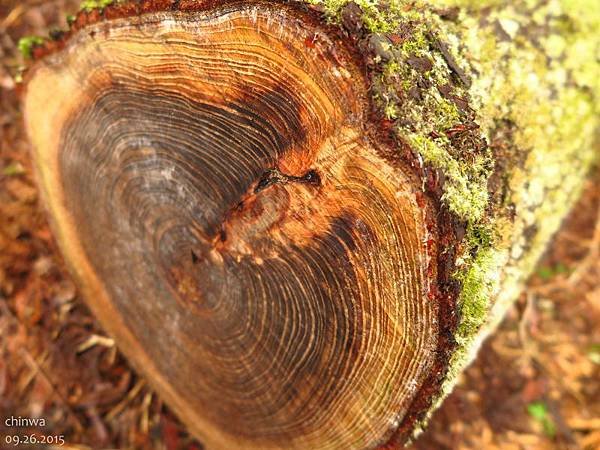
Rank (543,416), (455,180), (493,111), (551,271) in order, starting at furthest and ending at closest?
(551,271) → (543,416) → (493,111) → (455,180)

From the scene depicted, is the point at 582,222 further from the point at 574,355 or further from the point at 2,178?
the point at 2,178

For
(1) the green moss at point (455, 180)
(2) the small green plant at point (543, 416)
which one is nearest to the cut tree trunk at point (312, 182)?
(1) the green moss at point (455, 180)

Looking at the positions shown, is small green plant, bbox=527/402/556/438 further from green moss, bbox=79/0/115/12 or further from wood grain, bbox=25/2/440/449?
green moss, bbox=79/0/115/12

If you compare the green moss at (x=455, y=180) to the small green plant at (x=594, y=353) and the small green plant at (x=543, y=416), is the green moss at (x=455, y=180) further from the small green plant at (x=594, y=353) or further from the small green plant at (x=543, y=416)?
the small green plant at (x=594, y=353)

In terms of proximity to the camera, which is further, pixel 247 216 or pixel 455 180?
pixel 247 216

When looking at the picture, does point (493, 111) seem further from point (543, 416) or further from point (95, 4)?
point (543, 416)

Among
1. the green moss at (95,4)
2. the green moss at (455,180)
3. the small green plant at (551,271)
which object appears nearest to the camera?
the green moss at (455,180)

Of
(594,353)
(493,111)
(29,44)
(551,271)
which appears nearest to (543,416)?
(594,353)

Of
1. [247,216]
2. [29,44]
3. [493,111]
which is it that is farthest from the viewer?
[29,44]
